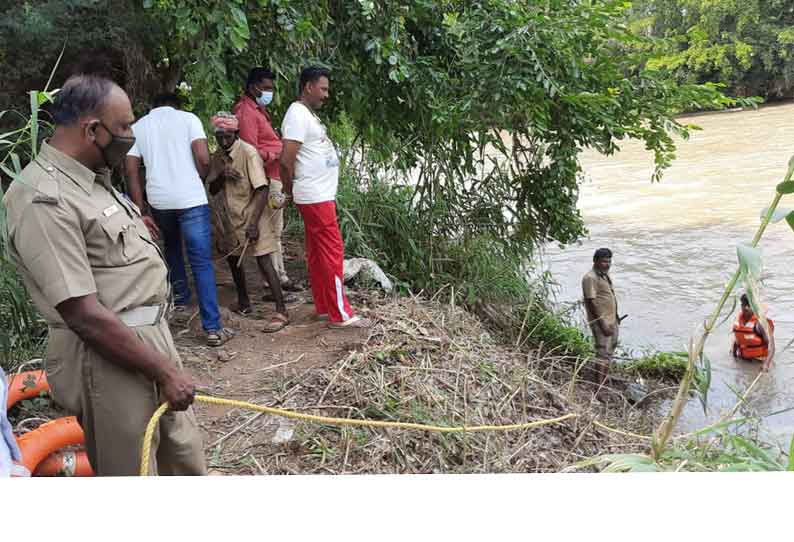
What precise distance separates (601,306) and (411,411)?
3.74 metres

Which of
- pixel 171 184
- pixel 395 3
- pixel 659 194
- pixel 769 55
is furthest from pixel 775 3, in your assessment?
pixel 171 184

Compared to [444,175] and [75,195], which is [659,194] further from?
[75,195]

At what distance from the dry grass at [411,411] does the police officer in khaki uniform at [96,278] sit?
1.36 meters

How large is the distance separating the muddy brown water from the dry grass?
1.23 meters

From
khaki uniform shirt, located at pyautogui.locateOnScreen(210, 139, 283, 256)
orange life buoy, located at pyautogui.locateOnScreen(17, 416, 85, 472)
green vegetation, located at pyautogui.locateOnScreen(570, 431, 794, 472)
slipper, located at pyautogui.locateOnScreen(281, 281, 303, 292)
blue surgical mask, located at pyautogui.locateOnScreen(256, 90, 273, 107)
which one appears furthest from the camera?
slipper, located at pyautogui.locateOnScreen(281, 281, 303, 292)

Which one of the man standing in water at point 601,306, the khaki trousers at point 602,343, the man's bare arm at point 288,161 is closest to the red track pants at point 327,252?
the man's bare arm at point 288,161

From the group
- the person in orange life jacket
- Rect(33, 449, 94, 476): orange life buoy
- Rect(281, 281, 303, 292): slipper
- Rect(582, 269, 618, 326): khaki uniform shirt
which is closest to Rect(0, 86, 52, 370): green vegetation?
Rect(33, 449, 94, 476): orange life buoy

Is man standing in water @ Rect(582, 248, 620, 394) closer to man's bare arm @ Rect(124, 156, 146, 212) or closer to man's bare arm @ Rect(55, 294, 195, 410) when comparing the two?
man's bare arm @ Rect(124, 156, 146, 212)

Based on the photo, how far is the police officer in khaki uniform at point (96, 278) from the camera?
193cm

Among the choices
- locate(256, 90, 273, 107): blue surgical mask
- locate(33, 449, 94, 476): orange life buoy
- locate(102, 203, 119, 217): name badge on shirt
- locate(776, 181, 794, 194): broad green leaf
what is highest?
locate(256, 90, 273, 107): blue surgical mask

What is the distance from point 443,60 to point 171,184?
299 cm

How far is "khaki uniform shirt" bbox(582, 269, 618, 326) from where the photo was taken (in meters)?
7.07

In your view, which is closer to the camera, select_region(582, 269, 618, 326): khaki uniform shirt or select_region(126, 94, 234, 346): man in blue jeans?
select_region(126, 94, 234, 346): man in blue jeans

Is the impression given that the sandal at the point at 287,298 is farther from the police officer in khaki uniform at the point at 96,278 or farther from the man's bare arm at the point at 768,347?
the police officer in khaki uniform at the point at 96,278
